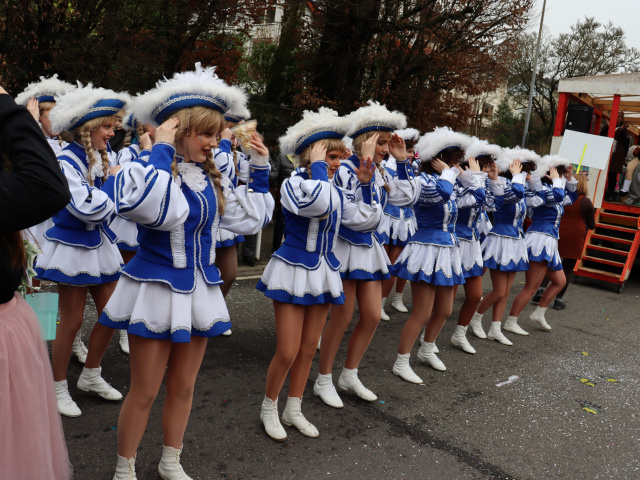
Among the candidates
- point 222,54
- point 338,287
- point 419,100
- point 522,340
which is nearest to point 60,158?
point 338,287

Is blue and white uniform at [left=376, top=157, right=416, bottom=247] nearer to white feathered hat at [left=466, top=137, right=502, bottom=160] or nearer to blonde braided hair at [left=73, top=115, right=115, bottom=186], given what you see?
white feathered hat at [left=466, top=137, right=502, bottom=160]

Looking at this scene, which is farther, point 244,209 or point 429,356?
point 429,356

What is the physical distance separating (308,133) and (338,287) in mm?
1007

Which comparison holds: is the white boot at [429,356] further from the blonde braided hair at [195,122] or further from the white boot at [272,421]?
the blonde braided hair at [195,122]

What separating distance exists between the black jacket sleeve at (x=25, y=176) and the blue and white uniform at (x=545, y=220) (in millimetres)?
5914

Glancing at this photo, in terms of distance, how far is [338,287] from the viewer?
358 centimetres

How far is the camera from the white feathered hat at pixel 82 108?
11.4ft

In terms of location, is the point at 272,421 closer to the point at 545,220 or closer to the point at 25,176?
the point at 25,176

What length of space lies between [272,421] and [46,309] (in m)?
1.78

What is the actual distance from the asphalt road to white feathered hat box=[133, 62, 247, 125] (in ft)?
6.23

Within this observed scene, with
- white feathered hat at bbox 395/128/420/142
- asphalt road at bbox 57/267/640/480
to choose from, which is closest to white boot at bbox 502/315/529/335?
asphalt road at bbox 57/267/640/480

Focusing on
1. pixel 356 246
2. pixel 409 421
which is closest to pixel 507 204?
pixel 356 246

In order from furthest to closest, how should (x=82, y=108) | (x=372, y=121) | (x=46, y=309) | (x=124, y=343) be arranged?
(x=124, y=343)
(x=372, y=121)
(x=82, y=108)
(x=46, y=309)

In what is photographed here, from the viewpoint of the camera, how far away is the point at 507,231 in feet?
20.5
